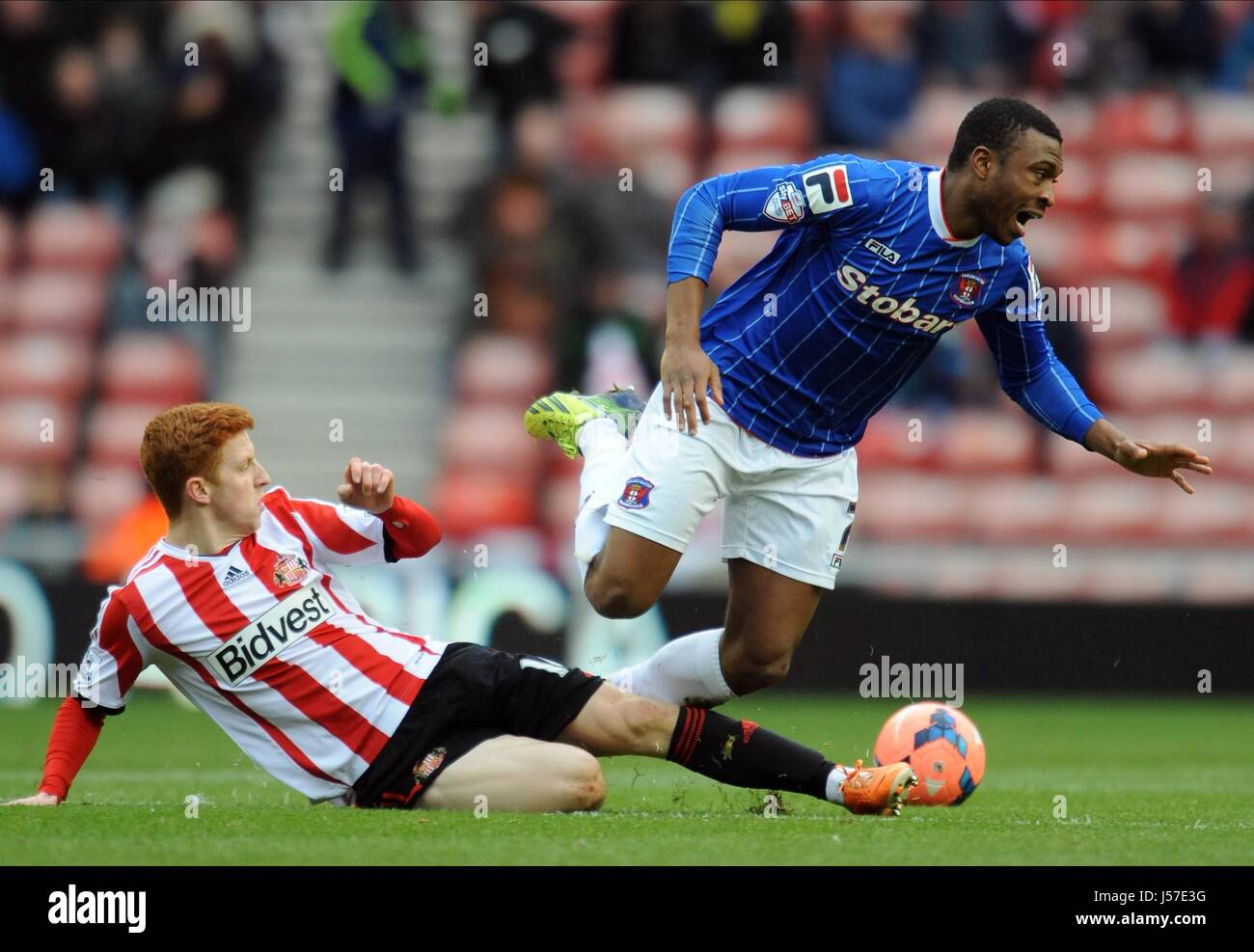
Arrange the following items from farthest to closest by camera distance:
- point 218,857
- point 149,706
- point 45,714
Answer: point 149,706
point 45,714
point 218,857

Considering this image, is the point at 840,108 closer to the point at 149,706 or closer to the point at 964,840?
the point at 149,706

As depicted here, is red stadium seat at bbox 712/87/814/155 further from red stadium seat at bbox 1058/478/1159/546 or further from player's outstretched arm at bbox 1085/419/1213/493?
player's outstretched arm at bbox 1085/419/1213/493

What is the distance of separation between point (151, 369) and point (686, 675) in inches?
296

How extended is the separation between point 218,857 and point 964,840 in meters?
1.82

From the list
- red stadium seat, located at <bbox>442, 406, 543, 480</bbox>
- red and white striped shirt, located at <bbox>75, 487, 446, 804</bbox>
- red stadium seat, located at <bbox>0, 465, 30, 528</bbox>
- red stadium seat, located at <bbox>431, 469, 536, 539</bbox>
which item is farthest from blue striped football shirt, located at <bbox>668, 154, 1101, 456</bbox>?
red stadium seat, located at <bbox>0, 465, 30, 528</bbox>

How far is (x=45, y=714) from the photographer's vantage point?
9.45 metres

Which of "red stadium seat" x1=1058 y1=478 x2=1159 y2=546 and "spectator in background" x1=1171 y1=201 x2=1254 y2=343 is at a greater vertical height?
"spectator in background" x1=1171 y1=201 x2=1254 y2=343

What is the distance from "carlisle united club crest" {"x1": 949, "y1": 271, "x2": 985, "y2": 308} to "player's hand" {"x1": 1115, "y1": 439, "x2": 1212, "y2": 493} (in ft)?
2.12

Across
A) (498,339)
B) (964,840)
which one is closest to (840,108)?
(498,339)

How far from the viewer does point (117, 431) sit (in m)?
11.9

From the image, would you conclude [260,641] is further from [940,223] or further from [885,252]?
[940,223]

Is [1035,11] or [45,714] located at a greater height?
[1035,11]

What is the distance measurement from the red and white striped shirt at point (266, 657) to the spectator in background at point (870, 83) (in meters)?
8.60

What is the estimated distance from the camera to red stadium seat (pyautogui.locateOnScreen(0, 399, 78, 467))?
1173 cm
